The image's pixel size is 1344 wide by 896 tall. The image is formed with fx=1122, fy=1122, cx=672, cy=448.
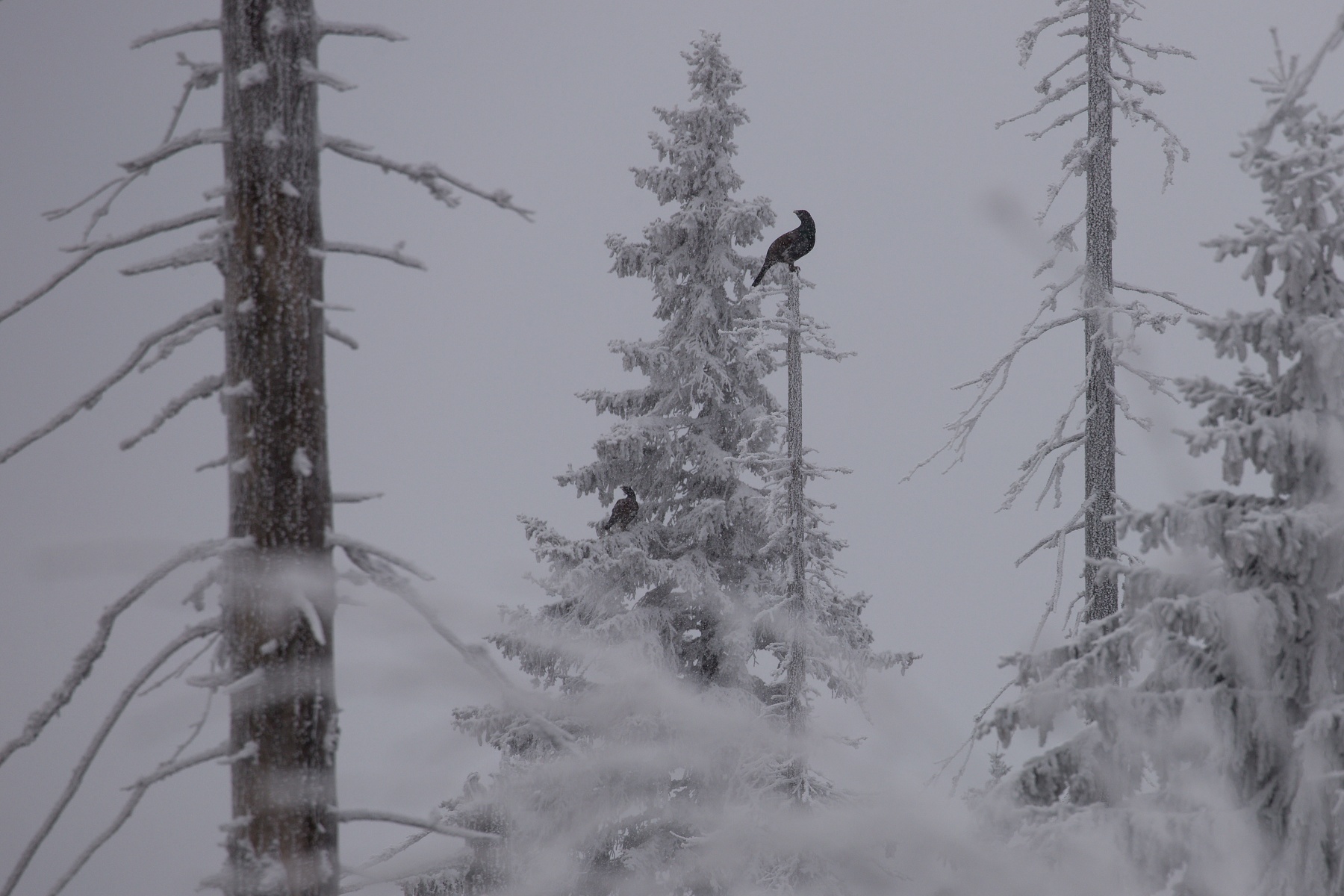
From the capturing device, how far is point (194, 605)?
4367mm

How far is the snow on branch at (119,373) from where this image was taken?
3924mm

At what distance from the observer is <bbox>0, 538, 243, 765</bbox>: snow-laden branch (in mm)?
3852

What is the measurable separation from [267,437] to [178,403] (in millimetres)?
405

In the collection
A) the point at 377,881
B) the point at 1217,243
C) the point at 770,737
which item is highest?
the point at 1217,243

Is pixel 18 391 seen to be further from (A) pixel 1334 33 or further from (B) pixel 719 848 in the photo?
(A) pixel 1334 33

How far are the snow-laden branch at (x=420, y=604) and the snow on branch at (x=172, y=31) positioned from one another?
6.43 feet

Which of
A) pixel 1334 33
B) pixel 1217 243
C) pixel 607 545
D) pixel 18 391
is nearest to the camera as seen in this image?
pixel 1334 33

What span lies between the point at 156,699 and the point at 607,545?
29.4 ft

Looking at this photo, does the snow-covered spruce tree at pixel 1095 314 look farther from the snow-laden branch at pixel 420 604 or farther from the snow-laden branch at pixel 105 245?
the snow-laden branch at pixel 105 245

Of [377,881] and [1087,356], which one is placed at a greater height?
[1087,356]

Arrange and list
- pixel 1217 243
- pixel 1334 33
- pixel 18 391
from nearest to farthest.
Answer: pixel 1334 33 → pixel 1217 243 → pixel 18 391

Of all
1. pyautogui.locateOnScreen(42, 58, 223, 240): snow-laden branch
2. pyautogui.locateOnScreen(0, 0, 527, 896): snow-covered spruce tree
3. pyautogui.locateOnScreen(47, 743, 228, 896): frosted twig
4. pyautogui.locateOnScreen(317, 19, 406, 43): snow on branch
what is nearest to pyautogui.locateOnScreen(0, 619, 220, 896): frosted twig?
pyautogui.locateOnScreen(0, 0, 527, 896): snow-covered spruce tree

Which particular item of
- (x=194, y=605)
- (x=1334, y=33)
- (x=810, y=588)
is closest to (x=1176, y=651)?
(x=1334, y=33)

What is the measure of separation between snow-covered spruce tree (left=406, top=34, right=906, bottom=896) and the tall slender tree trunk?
338 cm
